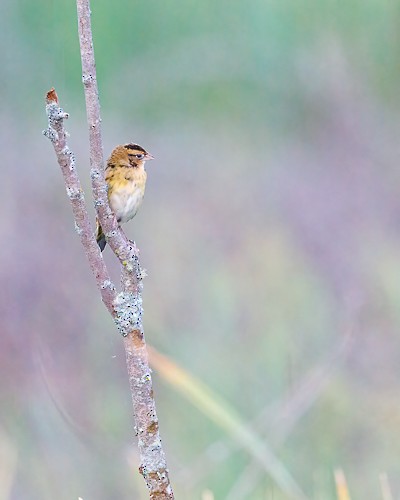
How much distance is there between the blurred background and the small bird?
707mm

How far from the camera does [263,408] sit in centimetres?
175

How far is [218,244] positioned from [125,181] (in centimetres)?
91

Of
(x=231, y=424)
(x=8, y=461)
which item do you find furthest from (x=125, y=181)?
(x=8, y=461)

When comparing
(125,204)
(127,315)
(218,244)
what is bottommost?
(127,315)

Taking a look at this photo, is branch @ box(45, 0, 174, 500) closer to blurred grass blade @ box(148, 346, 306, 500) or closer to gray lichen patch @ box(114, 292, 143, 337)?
gray lichen patch @ box(114, 292, 143, 337)

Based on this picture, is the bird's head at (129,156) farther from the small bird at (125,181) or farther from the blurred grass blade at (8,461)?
the blurred grass blade at (8,461)

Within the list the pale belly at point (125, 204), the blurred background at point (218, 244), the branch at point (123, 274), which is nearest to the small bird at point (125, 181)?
the pale belly at point (125, 204)

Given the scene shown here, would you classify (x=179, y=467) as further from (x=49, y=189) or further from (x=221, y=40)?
(x=221, y=40)

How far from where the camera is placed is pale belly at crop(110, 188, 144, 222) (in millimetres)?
956

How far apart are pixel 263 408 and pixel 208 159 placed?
0.55 metres

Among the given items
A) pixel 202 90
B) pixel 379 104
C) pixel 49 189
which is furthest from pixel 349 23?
pixel 49 189

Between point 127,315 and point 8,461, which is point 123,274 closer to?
point 127,315

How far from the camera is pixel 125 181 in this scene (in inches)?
39.1

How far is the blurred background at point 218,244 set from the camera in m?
1.74
